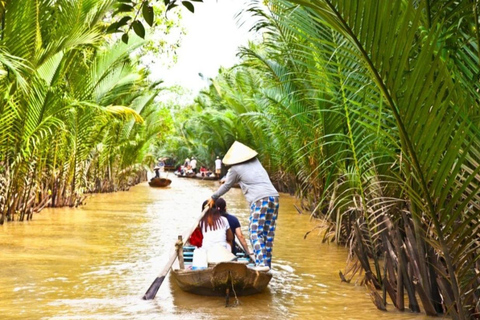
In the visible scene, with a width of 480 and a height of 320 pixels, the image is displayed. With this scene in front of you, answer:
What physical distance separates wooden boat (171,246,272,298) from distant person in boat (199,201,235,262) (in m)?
0.32

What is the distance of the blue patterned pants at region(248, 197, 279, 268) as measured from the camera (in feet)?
22.2

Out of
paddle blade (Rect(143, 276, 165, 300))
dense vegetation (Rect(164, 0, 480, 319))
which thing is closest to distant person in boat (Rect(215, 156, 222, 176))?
dense vegetation (Rect(164, 0, 480, 319))

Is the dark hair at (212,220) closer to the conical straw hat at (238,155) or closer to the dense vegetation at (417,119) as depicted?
the conical straw hat at (238,155)

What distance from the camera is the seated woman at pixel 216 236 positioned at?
6891 mm

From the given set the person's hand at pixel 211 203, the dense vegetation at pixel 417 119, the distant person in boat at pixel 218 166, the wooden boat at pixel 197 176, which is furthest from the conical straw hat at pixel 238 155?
the wooden boat at pixel 197 176

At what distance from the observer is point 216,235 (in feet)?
23.1

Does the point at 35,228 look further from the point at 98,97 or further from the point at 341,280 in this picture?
the point at 341,280

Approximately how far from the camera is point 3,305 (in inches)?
243

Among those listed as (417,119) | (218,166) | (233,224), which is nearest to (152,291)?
(233,224)

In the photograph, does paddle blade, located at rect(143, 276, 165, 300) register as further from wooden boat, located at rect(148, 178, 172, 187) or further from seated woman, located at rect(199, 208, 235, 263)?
wooden boat, located at rect(148, 178, 172, 187)

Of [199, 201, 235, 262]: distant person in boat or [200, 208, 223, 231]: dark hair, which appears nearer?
[199, 201, 235, 262]: distant person in boat

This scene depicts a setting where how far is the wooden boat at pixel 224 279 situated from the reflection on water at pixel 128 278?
0.32ft

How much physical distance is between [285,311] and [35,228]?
22.0 feet

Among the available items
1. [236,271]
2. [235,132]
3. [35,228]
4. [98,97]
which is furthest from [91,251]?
[235,132]
